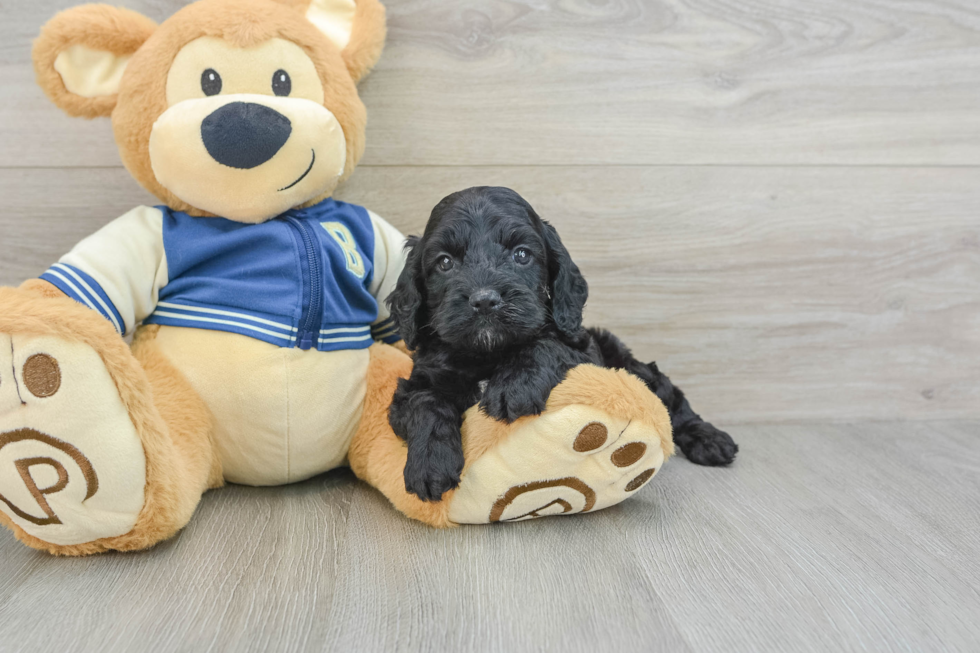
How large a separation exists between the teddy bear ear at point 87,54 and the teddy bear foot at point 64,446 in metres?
0.58

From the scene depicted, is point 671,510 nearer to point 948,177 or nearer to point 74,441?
point 74,441

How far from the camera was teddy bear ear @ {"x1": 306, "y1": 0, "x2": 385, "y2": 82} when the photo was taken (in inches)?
56.5

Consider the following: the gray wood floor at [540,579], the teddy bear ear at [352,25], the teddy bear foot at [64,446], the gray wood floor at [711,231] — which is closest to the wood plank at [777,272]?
the gray wood floor at [711,231]

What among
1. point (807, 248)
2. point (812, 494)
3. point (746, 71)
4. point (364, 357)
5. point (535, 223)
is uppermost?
point (746, 71)

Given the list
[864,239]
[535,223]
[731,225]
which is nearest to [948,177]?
[864,239]

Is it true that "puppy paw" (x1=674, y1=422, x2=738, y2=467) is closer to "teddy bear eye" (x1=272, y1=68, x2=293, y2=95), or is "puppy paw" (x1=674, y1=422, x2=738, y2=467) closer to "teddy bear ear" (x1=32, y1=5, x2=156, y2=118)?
"teddy bear eye" (x1=272, y1=68, x2=293, y2=95)

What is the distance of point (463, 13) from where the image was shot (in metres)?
1.63

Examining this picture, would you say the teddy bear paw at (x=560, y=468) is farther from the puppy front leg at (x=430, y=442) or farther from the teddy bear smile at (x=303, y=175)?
the teddy bear smile at (x=303, y=175)

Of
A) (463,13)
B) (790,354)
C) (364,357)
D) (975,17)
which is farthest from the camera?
(790,354)

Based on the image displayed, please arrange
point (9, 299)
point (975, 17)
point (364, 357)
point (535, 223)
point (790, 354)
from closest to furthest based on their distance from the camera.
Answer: point (9, 299)
point (535, 223)
point (364, 357)
point (975, 17)
point (790, 354)

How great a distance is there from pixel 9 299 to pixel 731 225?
1593 millimetres

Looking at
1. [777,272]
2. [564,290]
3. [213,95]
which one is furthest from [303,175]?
[777,272]

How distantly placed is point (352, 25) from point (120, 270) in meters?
0.70

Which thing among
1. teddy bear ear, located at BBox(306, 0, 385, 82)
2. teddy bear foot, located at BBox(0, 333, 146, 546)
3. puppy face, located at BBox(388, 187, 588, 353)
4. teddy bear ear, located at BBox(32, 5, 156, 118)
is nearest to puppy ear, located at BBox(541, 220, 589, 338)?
puppy face, located at BBox(388, 187, 588, 353)
